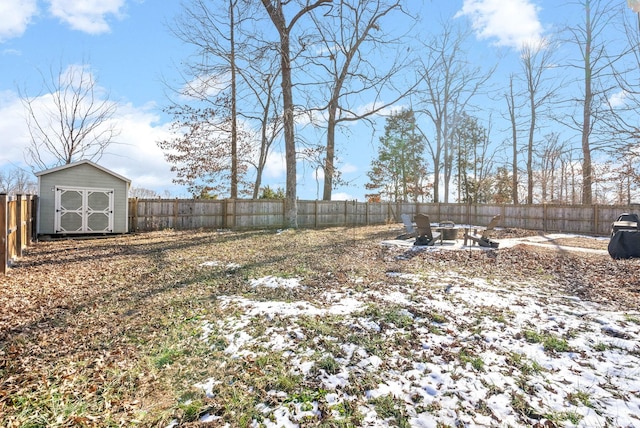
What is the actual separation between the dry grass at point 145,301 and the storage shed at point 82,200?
8.12 feet

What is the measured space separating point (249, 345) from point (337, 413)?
3.73ft

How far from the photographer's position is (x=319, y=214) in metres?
16.8

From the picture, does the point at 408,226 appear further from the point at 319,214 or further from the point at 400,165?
the point at 400,165

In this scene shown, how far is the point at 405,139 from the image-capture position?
2678 centimetres

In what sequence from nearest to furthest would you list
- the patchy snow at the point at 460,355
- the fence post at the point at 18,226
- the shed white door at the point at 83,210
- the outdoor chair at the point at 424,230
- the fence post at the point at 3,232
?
1. the patchy snow at the point at 460,355
2. the fence post at the point at 3,232
3. the fence post at the point at 18,226
4. the outdoor chair at the point at 424,230
5. the shed white door at the point at 83,210

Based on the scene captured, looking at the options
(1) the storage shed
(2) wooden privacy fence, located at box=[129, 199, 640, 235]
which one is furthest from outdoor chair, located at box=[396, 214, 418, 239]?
(1) the storage shed

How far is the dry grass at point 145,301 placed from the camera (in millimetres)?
2127

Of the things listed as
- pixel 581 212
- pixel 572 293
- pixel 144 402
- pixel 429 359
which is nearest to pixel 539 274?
pixel 572 293

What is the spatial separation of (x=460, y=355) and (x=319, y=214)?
14.2 metres

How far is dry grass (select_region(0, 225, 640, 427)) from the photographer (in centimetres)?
213

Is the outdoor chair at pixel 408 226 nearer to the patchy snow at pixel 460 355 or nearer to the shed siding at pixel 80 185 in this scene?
the patchy snow at pixel 460 355

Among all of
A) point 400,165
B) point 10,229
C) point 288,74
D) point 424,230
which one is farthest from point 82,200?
point 400,165

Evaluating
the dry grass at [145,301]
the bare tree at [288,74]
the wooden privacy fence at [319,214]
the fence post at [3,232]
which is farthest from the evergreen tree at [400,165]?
the fence post at [3,232]

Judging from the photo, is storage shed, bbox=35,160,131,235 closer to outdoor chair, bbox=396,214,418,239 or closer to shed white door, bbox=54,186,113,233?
shed white door, bbox=54,186,113,233
